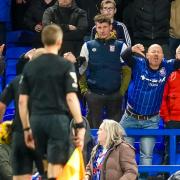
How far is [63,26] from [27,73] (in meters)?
4.48

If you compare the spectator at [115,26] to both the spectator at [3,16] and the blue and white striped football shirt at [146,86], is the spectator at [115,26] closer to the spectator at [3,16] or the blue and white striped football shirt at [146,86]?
the blue and white striped football shirt at [146,86]

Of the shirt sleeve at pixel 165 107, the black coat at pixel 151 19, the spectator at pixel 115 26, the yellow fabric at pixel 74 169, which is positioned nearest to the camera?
the yellow fabric at pixel 74 169

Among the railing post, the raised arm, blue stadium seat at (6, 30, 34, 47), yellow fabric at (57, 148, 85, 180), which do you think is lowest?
the railing post

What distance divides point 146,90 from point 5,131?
10.2ft

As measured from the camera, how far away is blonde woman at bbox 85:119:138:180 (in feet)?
30.2

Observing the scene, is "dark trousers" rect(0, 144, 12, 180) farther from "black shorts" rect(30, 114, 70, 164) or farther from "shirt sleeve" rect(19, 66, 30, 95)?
"shirt sleeve" rect(19, 66, 30, 95)

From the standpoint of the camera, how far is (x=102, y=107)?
36.9 ft

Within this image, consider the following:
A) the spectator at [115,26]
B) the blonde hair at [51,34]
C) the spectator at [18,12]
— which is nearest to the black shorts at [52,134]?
the blonde hair at [51,34]

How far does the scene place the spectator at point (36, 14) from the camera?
1343cm

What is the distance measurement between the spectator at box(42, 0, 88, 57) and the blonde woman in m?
3.03

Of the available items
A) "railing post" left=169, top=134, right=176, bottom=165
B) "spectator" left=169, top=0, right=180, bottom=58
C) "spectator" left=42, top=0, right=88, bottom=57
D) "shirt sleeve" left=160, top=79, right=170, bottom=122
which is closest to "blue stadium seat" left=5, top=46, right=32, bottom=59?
"spectator" left=42, top=0, right=88, bottom=57

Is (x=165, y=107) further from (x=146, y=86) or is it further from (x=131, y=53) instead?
(x=131, y=53)

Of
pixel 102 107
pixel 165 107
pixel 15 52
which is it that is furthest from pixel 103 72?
pixel 15 52

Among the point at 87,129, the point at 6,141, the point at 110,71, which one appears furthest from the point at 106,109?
the point at 6,141
